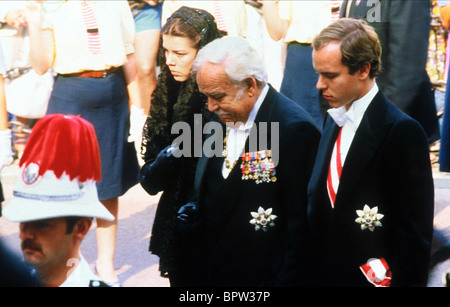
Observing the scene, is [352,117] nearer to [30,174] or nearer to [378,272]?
[378,272]

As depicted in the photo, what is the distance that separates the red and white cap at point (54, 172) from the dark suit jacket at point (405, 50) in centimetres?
247

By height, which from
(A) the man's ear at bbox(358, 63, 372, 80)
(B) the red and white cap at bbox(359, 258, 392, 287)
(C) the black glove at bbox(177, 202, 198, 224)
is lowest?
(B) the red and white cap at bbox(359, 258, 392, 287)

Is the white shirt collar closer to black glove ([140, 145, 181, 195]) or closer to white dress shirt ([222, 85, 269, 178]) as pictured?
white dress shirt ([222, 85, 269, 178])

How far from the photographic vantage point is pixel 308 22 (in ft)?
16.4

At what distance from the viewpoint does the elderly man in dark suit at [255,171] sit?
2.94m

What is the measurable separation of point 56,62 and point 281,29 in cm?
168

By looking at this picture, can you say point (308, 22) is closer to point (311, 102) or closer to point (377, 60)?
point (311, 102)

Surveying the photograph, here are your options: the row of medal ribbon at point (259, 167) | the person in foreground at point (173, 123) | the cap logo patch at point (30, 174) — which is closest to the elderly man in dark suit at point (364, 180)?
the row of medal ribbon at point (259, 167)

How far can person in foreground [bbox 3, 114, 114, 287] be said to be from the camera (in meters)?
2.13

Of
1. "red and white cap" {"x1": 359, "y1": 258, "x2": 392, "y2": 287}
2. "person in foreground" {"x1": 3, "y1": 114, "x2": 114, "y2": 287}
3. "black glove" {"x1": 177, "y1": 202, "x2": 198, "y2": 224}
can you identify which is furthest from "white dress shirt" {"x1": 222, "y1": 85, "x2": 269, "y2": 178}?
"person in foreground" {"x1": 3, "y1": 114, "x2": 114, "y2": 287}

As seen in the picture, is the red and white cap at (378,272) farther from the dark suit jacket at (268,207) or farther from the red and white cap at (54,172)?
the red and white cap at (54,172)

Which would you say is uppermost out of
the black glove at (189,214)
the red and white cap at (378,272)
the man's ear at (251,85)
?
the man's ear at (251,85)

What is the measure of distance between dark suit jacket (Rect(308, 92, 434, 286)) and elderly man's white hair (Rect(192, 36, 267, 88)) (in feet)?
1.24
